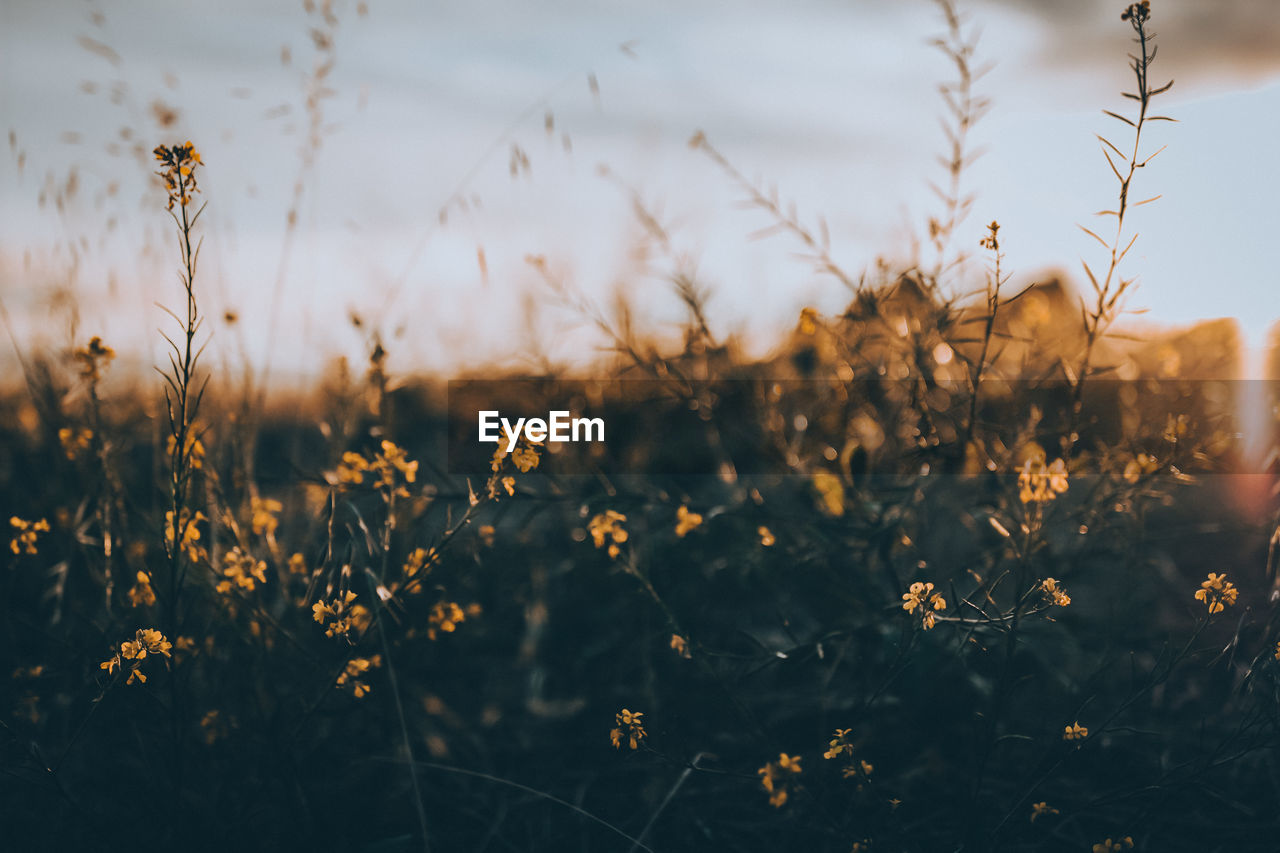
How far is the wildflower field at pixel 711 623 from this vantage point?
1385mm

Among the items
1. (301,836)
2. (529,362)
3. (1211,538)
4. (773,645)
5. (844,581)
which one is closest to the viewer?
(301,836)

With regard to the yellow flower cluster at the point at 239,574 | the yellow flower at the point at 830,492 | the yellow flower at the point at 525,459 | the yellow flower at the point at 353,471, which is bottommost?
the yellow flower cluster at the point at 239,574

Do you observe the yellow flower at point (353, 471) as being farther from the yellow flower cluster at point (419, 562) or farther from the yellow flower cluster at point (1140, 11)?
the yellow flower cluster at point (1140, 11)

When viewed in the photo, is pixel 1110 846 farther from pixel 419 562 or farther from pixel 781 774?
pixel 419 562

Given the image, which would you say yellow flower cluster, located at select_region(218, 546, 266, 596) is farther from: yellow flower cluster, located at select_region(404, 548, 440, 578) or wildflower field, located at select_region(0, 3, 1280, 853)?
yellow flower cluster, located at select_region(404, 548, 440, 578)

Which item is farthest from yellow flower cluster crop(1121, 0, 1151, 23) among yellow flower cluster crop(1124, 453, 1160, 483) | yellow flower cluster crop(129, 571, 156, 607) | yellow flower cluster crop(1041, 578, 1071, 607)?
Answer: yellow flower cluster crop(129, 571, 156, 607)

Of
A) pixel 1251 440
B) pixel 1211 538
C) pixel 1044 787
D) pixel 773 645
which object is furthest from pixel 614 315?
pixel 1211 538

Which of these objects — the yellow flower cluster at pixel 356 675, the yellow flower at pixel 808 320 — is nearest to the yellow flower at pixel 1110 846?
the yellow flower at pixel 808 320

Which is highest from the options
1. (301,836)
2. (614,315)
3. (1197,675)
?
(614,315)

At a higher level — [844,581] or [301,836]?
[844,581]

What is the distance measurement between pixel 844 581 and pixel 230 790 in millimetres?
1336

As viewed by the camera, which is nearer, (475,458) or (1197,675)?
(1197,675)

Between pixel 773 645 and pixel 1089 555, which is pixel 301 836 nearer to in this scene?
pixel 773 645

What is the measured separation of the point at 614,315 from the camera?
6.37 ft
